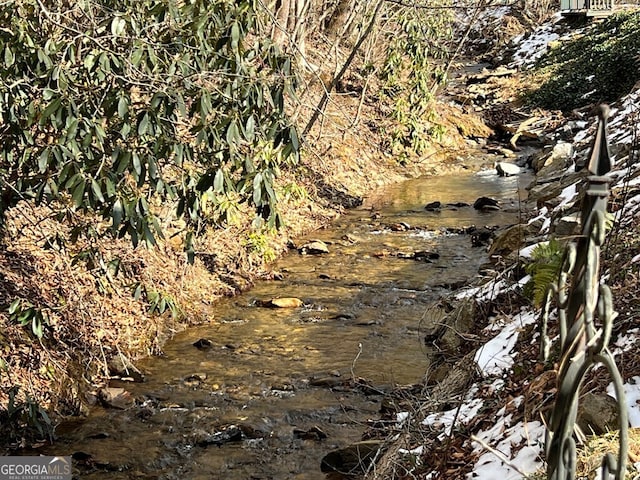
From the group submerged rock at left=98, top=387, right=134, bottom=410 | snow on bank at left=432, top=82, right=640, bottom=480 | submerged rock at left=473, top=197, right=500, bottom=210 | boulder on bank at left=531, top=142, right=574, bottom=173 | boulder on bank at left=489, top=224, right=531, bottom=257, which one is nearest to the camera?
snow on bank at left=432, top=82, right=640, bottom=480

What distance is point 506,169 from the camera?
1461cm

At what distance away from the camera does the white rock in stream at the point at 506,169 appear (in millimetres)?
14552

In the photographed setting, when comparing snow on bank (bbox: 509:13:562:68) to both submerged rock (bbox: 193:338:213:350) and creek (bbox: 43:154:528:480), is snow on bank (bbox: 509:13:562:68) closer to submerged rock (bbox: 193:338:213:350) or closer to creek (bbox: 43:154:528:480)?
creek (bbox: 43:154:528:480)

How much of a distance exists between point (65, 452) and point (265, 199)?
2.84 m

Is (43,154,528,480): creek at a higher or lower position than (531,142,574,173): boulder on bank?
lower

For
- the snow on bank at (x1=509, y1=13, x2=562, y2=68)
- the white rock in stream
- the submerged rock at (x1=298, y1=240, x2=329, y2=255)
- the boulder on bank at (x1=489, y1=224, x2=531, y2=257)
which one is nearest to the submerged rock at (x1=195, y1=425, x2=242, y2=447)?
the boulder on bank at (x1=489, y1=224, x2=531, y2=257)

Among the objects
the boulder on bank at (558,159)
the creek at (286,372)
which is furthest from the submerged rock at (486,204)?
the creek at (286,372)

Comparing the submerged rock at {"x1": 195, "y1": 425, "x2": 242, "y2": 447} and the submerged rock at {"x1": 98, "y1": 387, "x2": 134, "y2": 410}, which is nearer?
the submerged rock at {"x1": 195, "y1": 425, "x2": 242, "y2": 447}

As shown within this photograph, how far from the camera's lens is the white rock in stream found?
573 inches

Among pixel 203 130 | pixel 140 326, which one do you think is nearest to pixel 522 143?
pixel 140 326

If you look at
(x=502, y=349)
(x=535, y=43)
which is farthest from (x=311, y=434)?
(x=535, y=43)

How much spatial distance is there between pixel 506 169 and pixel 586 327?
45.6 feet

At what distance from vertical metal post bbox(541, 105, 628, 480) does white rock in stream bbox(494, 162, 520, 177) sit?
45.3ft

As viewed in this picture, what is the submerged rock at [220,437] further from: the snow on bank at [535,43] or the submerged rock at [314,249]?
the snow on bank at [535,43]
